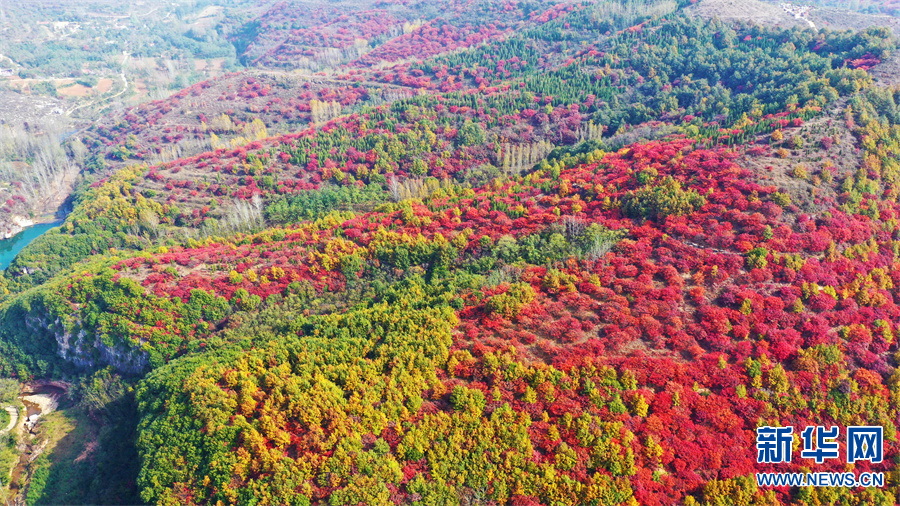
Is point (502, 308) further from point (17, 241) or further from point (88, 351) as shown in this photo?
point (17, 241)

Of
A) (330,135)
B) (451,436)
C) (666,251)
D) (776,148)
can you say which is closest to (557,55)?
(330,135)

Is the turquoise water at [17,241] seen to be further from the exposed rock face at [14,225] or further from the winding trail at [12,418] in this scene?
the winding trail at [12,418]

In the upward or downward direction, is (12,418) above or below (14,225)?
below

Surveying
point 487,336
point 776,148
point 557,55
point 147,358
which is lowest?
point 147,358

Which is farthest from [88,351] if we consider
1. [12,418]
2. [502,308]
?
[502,308]

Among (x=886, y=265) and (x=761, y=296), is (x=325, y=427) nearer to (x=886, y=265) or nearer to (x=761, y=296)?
(x=761, y=296)

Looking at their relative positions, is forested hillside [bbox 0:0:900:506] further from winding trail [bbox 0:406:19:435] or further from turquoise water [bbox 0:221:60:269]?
turquoise water [bbox 0:221:60:269]

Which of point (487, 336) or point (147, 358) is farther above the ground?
point (487, 336)

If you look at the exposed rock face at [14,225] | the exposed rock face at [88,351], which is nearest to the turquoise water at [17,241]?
the exposed rock face at [14,225]
